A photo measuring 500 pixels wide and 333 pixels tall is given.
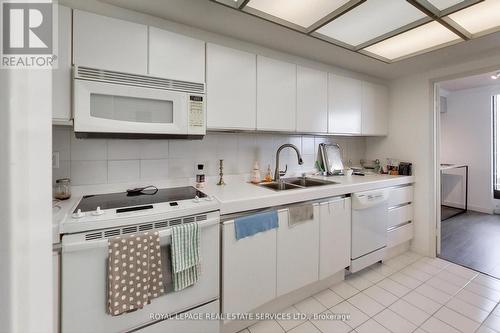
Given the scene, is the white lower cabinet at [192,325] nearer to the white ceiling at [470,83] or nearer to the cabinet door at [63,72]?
the cabinet door at [63,72]

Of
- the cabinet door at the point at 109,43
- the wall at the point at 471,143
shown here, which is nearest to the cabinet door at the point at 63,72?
the cabinet door at the point at 109,43

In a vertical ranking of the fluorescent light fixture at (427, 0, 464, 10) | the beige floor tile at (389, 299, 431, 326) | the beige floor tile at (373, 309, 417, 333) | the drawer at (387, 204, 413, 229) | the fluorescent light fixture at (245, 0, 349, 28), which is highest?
the fluorescent light fixture at (245, 0, 349, 28)

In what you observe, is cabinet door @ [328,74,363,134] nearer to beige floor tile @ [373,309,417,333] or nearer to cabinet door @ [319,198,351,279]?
cabinet door @ [319,198,351,279]

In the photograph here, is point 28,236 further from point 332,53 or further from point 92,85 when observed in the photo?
point 332,53

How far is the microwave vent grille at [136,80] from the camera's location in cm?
122

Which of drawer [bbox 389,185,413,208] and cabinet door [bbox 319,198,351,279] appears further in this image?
drawer [bbox 389,185,413,208]

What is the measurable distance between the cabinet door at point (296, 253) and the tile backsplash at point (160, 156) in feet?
2.40


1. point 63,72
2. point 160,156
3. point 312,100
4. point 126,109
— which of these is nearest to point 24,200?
point 126,109

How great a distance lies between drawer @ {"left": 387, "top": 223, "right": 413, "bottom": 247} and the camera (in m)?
2.33

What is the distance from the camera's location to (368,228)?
208 cm

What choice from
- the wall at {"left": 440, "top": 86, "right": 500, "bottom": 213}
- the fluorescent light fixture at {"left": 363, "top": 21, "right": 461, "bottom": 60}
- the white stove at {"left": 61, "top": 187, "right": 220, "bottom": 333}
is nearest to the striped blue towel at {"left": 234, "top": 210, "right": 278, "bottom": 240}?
the white stove at {"left": 61, "top": 187, "right": 220, "bottom": 333}

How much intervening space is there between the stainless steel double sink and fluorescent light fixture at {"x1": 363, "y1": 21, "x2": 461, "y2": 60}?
124cm

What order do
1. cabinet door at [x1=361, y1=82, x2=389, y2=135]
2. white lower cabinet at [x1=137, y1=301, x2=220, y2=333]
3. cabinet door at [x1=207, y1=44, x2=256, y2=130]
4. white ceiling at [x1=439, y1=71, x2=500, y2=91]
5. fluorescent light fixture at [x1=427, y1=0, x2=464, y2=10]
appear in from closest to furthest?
1. white lower cabinet at [x1=137, y1=301, x2=220, y2=333]
2. fluorescent light fixture at [x1=427, y1=0, x2=464, y2=10]
3. cabinet door at [x1=207, y1=44, x2=256, y2=130]
4. cabinet door at [x1=361, y1=82, x2=389, y2=135]
5. white ceiling at [x1=439, y1=71, x2=500, y2=91]

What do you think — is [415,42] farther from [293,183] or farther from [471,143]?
[471,143]
